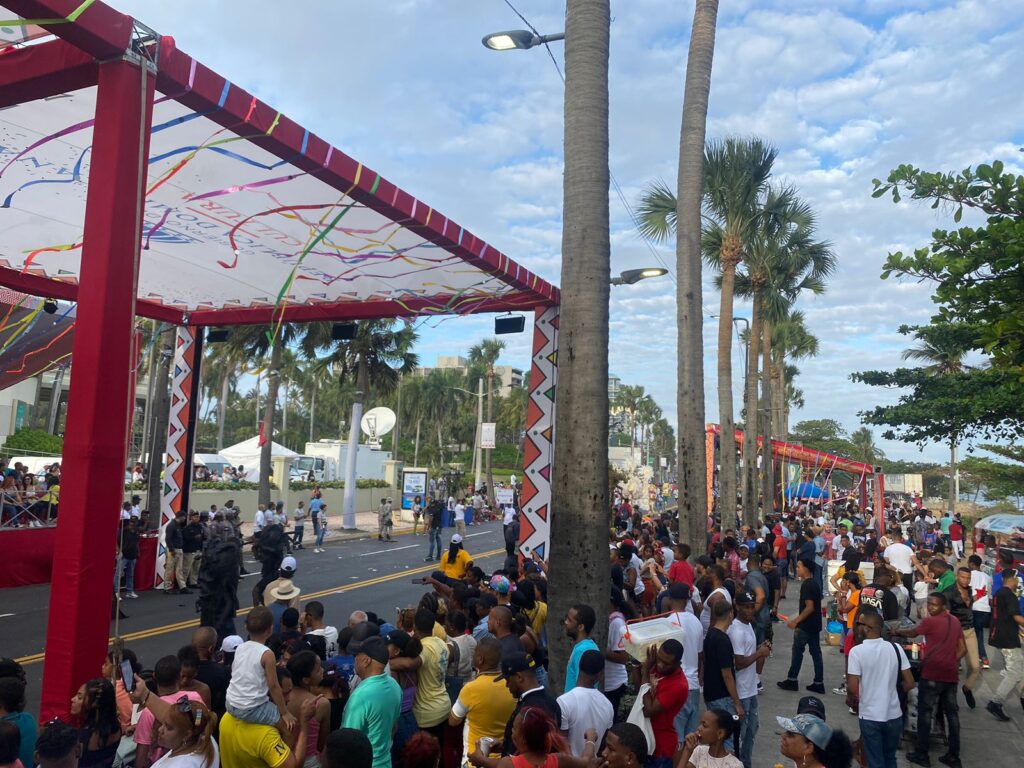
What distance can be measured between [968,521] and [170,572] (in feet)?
139

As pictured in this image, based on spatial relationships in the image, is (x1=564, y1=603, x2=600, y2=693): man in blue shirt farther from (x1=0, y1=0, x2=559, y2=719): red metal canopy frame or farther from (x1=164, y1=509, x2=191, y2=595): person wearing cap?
(x1=164, y1=509, x2=191, y2=595): person wearing cap

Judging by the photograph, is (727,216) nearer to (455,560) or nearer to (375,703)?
(455,560)

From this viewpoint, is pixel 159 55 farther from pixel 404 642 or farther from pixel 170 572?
pixel 170 572

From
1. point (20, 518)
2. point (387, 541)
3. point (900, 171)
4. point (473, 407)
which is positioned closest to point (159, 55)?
point (900, 171)

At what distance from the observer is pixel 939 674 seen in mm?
7223

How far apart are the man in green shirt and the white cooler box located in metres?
1.68

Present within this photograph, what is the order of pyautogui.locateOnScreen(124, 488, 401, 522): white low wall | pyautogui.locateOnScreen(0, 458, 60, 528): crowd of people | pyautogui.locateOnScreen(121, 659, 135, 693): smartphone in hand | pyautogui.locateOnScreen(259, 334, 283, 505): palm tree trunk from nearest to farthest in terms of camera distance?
pyautogui.locateOnScreen(121, 659, 135, 693): smartphone in hand
pyautogui.locateOnScreen(0, 458, 60, 528): crowd of people
pyautogui.locateOnScreen(259, 334, 283, 505): palm tree trunk
pyautogui.locateOnScreen(124, 488, 401, 522): white low wall

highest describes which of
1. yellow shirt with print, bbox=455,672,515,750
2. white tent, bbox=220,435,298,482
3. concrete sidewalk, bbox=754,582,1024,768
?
white tent, bbox=220,435,298,482

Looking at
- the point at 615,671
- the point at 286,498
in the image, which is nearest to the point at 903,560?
the point at 615,671

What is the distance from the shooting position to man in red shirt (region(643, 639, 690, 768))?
4.89 m

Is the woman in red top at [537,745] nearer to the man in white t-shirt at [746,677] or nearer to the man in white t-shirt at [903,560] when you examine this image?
the man in white t-shirt at [746,677]

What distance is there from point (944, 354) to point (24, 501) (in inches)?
1320

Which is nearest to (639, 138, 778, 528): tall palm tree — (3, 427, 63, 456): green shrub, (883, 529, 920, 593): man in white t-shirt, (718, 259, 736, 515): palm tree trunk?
(718, 259, 736, 515): palm tree trunk

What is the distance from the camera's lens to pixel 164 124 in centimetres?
705
